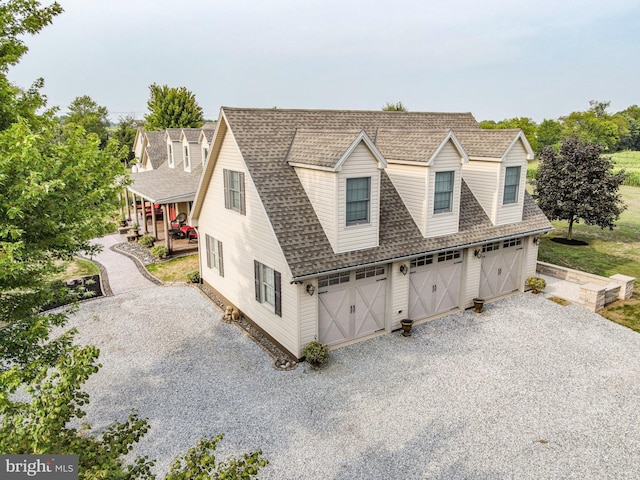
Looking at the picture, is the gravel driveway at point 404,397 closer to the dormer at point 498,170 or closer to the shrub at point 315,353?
the shrub at point 315,353

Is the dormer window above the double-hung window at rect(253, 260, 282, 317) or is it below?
above

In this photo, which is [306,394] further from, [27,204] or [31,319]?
[27,204]

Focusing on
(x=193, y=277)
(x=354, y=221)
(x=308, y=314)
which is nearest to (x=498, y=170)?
(x=354, y=221)

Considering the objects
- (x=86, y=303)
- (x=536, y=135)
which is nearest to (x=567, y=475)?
(x=86, y=303)

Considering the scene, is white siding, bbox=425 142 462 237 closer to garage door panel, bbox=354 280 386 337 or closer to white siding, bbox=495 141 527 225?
white siding, bbox=495 141 527 225

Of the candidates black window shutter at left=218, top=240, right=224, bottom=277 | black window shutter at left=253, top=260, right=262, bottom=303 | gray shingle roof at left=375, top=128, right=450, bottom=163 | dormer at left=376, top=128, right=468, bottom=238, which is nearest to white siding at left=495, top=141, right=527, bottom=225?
dormer at left=376, top=128, right=468, bottom=238

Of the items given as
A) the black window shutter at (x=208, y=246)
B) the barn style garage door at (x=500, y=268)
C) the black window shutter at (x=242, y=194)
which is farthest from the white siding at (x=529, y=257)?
the black window shutter at (x=208, y=246)

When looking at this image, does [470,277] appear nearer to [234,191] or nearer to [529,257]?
[529,257]
